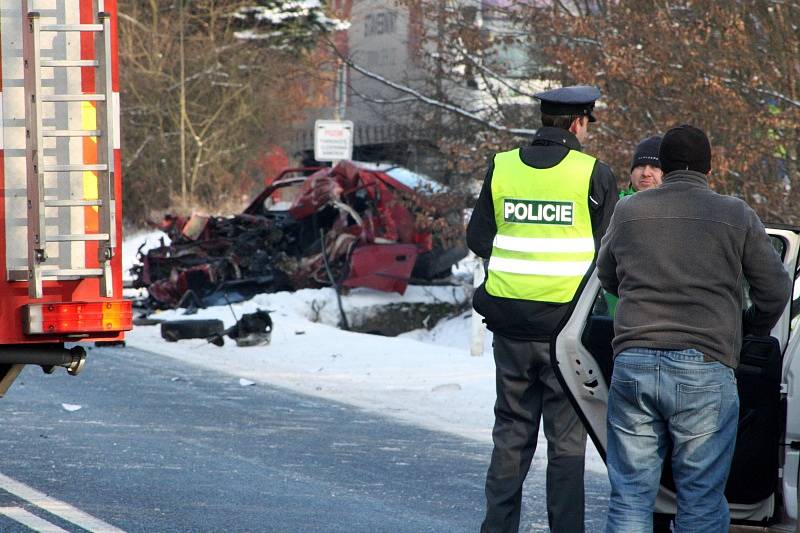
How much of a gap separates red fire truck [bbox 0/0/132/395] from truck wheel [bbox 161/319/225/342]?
936 cm

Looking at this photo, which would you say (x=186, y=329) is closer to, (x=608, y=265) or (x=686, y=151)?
(x=608, y=265)

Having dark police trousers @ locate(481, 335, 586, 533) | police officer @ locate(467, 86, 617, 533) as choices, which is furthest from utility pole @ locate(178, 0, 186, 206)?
dark police trousers @ locate(481, 335, 586, 533)

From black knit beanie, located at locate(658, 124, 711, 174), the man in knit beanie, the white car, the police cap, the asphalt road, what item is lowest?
the asphalt road

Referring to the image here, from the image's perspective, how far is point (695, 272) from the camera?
14.9 feet

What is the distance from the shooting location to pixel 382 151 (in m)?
20.8

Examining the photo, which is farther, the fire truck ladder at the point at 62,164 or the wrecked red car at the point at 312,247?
the wrecked red car at the point at 312,247

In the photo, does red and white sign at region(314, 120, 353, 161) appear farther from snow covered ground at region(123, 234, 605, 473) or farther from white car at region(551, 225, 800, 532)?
white car at region(551, 225, 800, 532)

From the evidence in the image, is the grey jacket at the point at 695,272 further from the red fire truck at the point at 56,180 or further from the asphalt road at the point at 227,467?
the red fire truck at the point at 56,180

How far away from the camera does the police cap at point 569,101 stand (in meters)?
5.62

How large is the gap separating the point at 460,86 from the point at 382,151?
15.1 feet

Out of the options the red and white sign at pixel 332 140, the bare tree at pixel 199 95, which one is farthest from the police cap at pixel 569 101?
the bare tree at pixel 199 95

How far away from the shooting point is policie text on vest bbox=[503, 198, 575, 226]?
548cm

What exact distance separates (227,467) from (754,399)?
382 cm

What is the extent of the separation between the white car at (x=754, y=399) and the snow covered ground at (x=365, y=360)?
10.5ft
